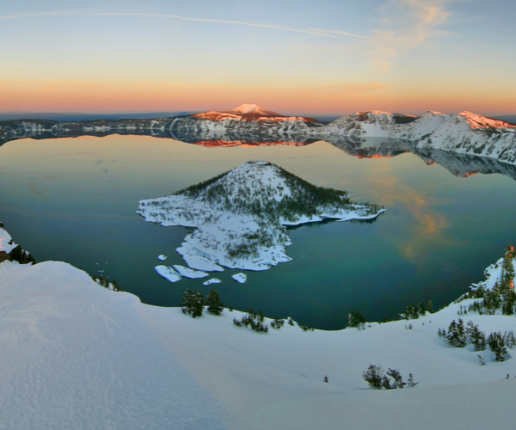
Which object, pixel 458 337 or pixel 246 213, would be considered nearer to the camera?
pixel 458 337

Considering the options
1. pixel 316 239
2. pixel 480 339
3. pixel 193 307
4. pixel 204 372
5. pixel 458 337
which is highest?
pixel 204 372

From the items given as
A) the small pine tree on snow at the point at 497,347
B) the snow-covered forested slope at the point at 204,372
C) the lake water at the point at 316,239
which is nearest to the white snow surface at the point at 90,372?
the snow-covered forested slope at the point at 204,372

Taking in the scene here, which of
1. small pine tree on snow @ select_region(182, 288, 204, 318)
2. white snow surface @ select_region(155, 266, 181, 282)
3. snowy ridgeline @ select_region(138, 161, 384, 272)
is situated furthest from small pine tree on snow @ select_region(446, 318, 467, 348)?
white snow surface @ select_region(155, 266, 181, 282)

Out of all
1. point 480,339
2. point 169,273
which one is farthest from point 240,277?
point 480,339

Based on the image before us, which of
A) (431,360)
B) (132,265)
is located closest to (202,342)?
(431,360)

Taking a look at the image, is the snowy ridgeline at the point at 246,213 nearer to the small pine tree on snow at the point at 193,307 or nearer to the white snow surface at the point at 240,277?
the white snow surface at the point at 240,277

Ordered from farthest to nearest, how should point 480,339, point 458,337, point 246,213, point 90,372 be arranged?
point 246,213 → point 458,337 → point 480,339 → point 90,372

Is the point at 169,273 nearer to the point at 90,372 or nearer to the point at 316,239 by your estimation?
the point at 316,239

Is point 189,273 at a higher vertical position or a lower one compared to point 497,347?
lower
